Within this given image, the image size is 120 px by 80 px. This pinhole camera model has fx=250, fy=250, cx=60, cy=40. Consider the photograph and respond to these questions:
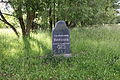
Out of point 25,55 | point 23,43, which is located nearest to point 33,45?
point 23,43

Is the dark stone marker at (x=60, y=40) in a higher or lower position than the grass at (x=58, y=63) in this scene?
higher

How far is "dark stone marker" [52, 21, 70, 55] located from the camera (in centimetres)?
866

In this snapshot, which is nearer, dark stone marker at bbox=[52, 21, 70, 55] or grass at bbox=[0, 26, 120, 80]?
grass at bbox=[0, 26, 120, 80]

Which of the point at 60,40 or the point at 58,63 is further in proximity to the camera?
the point at 60,40

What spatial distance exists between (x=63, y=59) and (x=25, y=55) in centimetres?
156

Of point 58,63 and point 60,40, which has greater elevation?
point 60,40

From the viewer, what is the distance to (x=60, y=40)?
8.70 meters

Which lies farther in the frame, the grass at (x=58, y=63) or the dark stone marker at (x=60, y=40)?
the dark stone marker at (x=60, y=40)

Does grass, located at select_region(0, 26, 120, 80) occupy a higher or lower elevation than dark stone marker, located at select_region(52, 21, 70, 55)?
lower

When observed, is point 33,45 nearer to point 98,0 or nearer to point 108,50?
point 108,50

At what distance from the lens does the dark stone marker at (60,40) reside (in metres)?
8.66

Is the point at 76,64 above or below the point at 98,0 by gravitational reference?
below

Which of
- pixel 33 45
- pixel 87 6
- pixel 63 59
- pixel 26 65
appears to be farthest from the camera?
pixel 87 6

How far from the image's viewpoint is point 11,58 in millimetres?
8477
